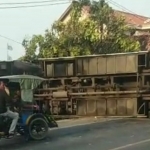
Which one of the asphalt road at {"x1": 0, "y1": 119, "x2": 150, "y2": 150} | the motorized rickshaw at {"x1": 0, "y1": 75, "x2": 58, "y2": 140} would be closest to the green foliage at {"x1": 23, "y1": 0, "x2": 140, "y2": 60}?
the asphalt road at {"x1": 0, "y1": 119, "x2": 150, "y2": 150}

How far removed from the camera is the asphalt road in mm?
11117

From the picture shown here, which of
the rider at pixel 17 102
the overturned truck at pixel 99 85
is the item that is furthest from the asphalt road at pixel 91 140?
the overturned truck at pixel 99 85

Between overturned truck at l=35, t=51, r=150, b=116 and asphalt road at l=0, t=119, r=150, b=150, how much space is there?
18.7 ft

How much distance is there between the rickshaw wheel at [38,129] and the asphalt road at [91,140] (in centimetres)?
29

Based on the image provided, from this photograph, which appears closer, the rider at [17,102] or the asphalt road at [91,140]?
the asphalt road at [91,140]

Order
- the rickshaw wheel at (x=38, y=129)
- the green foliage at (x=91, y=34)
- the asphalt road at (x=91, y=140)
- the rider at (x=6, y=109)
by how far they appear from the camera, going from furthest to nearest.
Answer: the green foliage at (x=91, y=34) < the rickshaw wheel at (x=38, y=129) < the rider at (x=6, y=109) < the asphalt road at (x=91, y=140)

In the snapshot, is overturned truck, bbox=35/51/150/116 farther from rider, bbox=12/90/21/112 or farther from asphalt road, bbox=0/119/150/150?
rider, bbox=12/90/21/112

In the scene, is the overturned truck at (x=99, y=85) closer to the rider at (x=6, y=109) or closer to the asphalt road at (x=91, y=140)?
the asphalt road at (x=91, y=140)

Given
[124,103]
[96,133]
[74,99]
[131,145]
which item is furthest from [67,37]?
[131,145]

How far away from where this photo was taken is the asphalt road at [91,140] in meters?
11.1

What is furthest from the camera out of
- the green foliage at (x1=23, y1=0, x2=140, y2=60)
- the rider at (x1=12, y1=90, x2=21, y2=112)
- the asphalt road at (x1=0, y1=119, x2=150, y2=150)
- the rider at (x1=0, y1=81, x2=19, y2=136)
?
the green foliage at (x1=23, y1=0, x2=140, y2=60)

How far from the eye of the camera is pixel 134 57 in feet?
69.8

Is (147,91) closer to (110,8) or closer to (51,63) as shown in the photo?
(51,63)

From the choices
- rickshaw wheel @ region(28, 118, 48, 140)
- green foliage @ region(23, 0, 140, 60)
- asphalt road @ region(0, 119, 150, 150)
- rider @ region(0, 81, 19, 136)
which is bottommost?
asphalt road @ region(0, 119, 150, 150)
